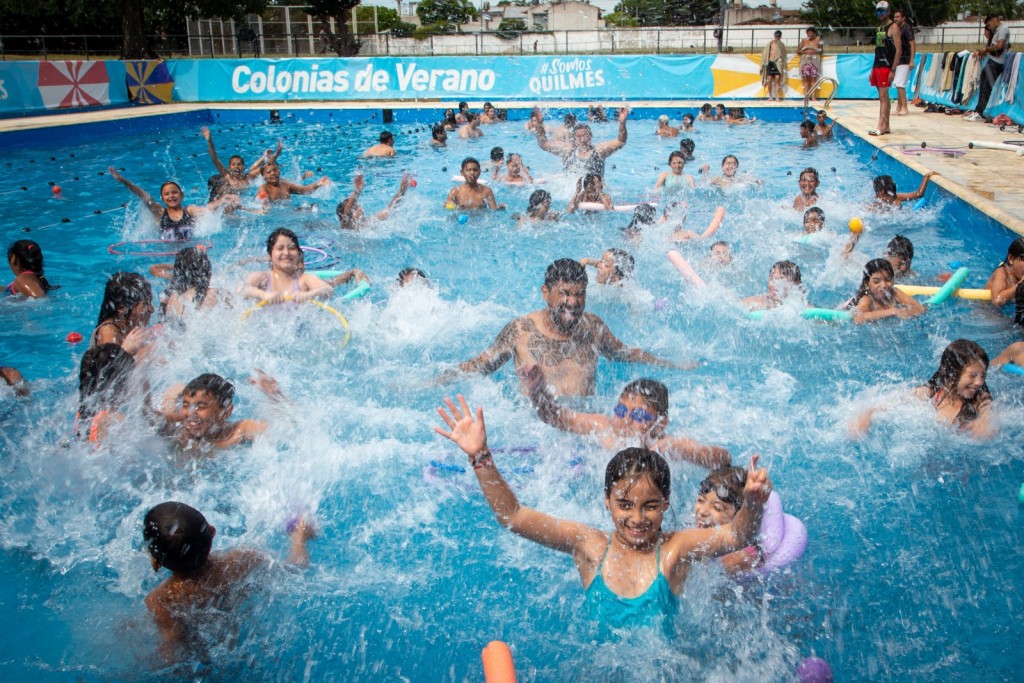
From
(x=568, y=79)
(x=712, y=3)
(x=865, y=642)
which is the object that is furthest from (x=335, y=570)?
(x=712, y=3)

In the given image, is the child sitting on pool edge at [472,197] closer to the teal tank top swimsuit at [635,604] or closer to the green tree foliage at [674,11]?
the teal tank top swimsuit at [635,604]

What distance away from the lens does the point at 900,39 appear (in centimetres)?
1395

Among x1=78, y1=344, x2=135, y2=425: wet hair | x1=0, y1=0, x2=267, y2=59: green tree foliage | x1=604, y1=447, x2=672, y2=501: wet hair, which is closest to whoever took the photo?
x1=604, y1=447, x2=672, y2=501: wet hair

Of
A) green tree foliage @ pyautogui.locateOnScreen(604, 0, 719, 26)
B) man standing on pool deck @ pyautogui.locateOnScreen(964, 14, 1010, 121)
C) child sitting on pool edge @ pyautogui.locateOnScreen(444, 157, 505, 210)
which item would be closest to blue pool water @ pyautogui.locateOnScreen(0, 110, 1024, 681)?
child sitting on pool edge @ pyautogui.locateOnScreen(444, 157, 505, 210)

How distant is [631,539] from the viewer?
10.1ft

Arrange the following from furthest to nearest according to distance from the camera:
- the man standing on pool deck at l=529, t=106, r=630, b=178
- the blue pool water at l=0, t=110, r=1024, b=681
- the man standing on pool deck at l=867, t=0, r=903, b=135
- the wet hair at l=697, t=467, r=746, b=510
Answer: the man standing on pool deck at l=867, t=0, r=903, b=135
the man standing on pool deck at l=529, t=106, r=630, b=178
the wet hair at l=697, t=467, r=746, b=510
the blue pool water at l=0, t=110, r=1024, b=681

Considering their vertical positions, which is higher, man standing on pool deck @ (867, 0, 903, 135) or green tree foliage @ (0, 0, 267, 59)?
green tree foliage @ (0, 0, 267, 59)

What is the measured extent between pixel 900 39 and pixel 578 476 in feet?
42.2

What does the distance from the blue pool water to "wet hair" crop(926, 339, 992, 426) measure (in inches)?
8.5

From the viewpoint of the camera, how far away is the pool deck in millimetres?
9094

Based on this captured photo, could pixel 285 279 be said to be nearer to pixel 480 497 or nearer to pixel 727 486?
pixel 480 497

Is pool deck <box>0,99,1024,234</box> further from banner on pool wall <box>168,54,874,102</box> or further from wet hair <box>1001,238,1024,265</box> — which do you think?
banner on pool wall <box>168,54,874,102</box>

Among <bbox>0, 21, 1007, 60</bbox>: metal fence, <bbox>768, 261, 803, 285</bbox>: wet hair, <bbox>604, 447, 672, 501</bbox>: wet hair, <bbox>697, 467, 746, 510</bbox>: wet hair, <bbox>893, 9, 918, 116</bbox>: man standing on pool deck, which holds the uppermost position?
<bbox>0, 21, 1007, 60</bbox>: metal fence

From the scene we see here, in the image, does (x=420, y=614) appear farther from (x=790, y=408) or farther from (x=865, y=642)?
(x=790, y=408)
